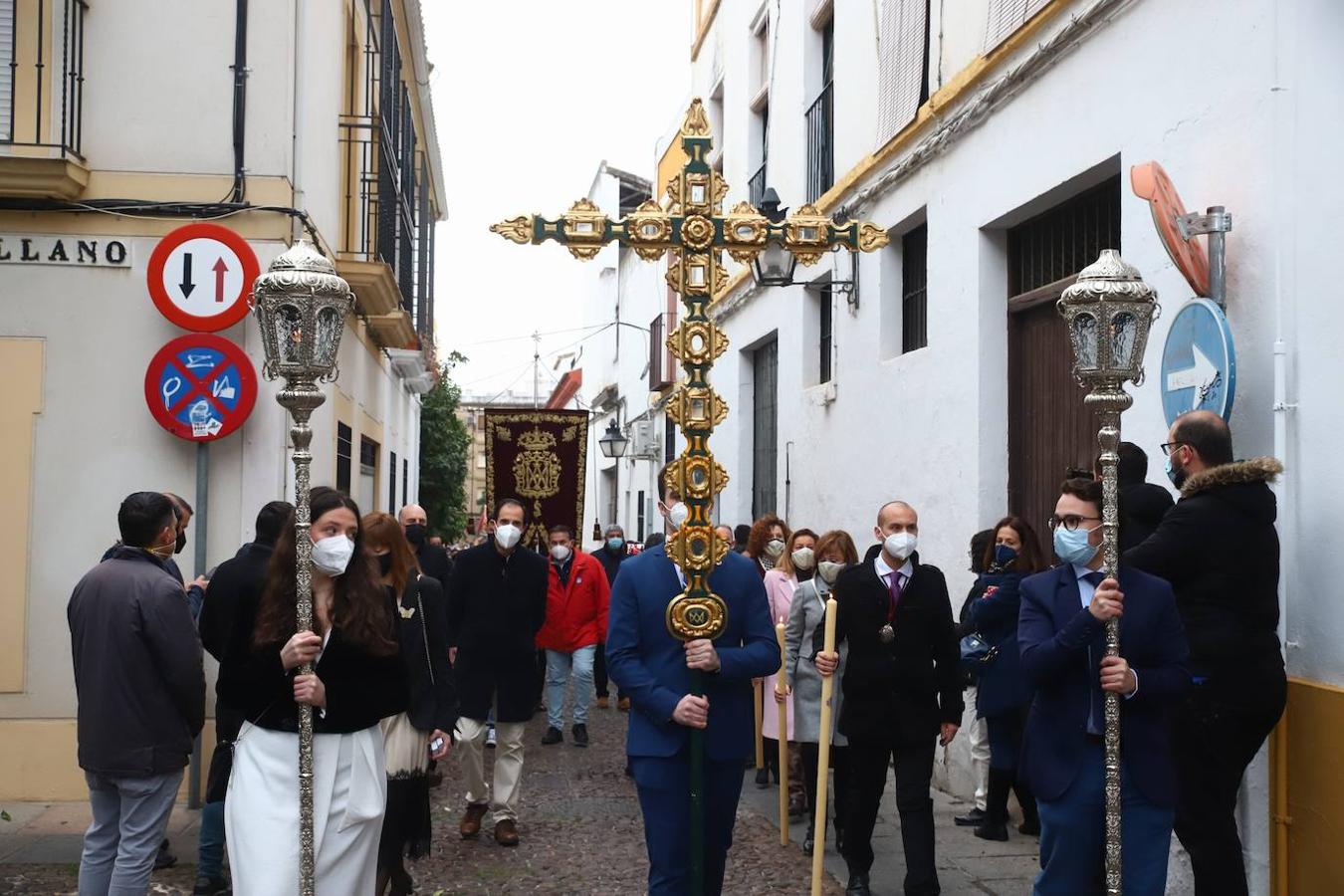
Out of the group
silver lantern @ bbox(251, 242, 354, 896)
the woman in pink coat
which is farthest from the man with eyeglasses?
the woman in pink coat

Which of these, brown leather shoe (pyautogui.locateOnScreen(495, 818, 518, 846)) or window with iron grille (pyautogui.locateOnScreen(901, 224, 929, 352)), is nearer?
brown leather shoe (pyautogui.locateOnScreen(495, 818, 518, 846))

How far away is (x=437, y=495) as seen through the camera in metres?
32.4

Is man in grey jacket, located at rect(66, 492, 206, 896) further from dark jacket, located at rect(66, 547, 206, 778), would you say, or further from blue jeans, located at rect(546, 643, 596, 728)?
blue jeans, located at rect(546, 643, 596, 728)

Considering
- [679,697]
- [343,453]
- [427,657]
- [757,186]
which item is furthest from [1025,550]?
[757,186]

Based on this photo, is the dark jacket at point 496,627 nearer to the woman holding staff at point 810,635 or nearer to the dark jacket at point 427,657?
the woman holding staff at point 810,635

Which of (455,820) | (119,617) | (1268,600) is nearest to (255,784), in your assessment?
(119,617)

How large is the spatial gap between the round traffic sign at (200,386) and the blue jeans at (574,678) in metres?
3.87

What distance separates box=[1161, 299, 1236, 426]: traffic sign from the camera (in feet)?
18.9

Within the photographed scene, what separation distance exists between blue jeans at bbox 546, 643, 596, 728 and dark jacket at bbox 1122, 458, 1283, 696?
718 cm

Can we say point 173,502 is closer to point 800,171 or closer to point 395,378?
point 800,171

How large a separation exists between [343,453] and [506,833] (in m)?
5.64

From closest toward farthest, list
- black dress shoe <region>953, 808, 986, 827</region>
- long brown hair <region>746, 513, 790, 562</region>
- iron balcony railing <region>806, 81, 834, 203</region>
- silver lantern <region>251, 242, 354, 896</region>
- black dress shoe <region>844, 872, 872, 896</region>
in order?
1. silver lantern <region>251, 242, 354, 896</region>
2. black dress shoe <region>844, 872, 872, 896</region>
3. black dress shoe <region>953, 808, 986, 827</region>
4. long brown hair <region>746, 513, 790, 562</region>
5. iron balcony railing <region>806, 81, 834, 203</region>

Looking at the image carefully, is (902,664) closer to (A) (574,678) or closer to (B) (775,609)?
(B) (775,609)

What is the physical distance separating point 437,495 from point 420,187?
12.2 metres
